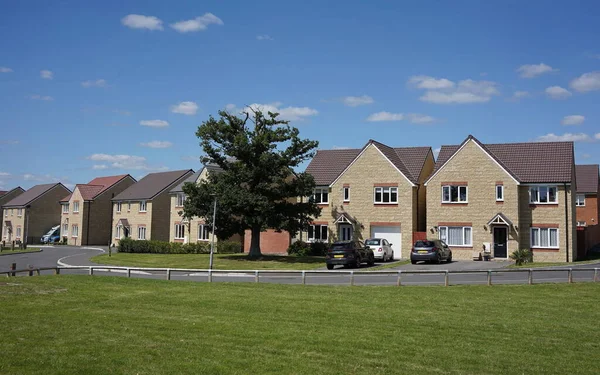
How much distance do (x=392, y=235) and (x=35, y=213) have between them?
60021 millimetres

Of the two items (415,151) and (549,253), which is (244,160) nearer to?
(415,151)

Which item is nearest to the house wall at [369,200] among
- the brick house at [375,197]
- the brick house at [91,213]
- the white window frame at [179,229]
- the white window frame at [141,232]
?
the brick house at [375,197]

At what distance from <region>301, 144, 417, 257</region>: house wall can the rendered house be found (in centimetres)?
2474

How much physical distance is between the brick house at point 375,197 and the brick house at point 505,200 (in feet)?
6.59

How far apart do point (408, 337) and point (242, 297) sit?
731 cm

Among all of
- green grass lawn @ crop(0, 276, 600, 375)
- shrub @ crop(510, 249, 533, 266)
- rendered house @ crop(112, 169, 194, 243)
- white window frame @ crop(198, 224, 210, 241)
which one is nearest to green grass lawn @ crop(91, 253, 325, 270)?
white window frame @ crop(198, 224, 210, 241)

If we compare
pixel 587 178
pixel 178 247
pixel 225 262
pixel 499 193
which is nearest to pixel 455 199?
pixel 499 193

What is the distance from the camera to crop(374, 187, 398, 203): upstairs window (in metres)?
46.6

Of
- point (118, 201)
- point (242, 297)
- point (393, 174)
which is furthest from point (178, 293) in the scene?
point (118, 201)

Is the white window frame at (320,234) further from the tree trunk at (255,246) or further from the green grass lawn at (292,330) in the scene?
the green grass lawn at (292,330)

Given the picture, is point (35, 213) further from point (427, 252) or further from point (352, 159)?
point (427, 252)

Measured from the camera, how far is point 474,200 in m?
43.7

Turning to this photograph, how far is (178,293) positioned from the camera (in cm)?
1986

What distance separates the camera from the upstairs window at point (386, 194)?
46.6 m
